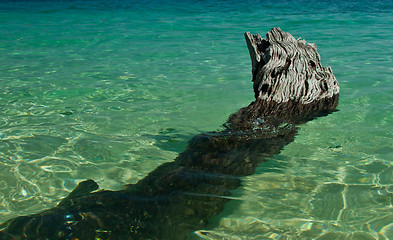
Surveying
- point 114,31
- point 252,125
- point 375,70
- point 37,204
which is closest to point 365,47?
point 375,70

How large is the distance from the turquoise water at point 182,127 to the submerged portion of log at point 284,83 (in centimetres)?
32

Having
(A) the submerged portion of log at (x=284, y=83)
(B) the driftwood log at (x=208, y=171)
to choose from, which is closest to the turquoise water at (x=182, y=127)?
(B) the driftwood log at (x=208, y=171)

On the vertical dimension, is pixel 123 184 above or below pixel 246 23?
below

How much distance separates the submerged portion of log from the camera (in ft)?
14.1

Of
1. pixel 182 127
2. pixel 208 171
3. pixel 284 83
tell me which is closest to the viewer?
pixel 208 171

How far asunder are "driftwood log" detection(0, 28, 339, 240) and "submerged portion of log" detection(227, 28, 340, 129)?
11 mm

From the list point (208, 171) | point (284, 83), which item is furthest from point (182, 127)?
point (208, 171)

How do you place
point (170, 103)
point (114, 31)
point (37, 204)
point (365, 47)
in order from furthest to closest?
point (114, 31)
point (365, 47)
point (170, 103)
point (37, 204)

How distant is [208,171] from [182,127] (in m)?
1.48

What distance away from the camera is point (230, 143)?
3717mm

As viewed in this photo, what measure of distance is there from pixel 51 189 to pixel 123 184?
2.08ft

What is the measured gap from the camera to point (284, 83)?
14.3ft

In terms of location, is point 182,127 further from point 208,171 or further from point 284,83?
point 208,171

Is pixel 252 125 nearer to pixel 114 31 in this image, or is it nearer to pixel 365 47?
pixel 365 47
